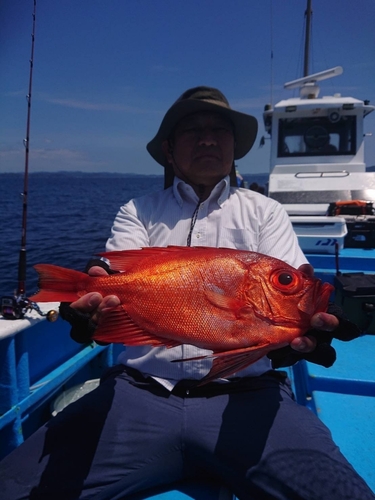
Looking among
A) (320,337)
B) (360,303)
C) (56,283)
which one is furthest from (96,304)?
(360,303)

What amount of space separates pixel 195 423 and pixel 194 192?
158 centimetres

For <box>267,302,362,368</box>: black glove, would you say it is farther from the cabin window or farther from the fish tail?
the cabin window

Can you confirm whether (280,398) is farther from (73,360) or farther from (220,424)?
(73,360)

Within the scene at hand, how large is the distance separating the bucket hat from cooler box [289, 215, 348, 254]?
11.4ft

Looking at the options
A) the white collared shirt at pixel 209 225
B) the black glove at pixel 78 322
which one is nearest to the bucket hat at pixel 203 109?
the white collared shirt at pixel 209 225

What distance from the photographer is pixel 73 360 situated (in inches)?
133

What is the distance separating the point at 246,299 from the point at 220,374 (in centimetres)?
33

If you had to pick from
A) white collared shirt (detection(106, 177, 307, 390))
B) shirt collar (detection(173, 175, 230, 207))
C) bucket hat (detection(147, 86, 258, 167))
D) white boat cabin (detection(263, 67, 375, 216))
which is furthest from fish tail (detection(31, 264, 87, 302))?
white boat cabin (detection(263, 67, 375, 216))

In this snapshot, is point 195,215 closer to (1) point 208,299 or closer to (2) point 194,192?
(2) point 194,192

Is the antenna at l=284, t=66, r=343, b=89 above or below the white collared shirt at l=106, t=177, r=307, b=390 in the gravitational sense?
above

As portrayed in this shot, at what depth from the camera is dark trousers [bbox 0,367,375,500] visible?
5.84 ft

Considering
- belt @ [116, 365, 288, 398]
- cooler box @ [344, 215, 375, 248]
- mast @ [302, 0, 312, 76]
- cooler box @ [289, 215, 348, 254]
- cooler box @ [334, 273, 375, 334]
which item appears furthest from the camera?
mast @ [302, 0, 312, 76]

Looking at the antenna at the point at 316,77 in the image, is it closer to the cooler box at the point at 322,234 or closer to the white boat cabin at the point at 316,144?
the white boat cabin at the point at 316,144

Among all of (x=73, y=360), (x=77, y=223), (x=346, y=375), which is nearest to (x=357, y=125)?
(x=346, y=375)
